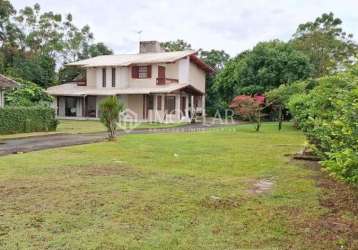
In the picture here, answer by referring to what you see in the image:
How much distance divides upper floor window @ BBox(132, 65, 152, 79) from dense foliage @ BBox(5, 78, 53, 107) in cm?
948

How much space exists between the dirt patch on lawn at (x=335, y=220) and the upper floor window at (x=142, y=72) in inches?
1159

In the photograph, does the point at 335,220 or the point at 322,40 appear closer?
the point at 335,220

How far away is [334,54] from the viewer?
43750 mm

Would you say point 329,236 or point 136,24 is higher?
point 136,24

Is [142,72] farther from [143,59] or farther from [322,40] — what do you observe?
[322,40]

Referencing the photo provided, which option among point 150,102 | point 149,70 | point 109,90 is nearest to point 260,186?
point 150,102

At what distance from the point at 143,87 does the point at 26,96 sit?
438 inches

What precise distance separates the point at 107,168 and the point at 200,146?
5688mm

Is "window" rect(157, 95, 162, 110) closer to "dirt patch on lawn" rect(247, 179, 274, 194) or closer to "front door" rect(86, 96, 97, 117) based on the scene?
"front door" rect(86, 96, 97, 117)

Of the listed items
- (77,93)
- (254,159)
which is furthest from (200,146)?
(77,93)

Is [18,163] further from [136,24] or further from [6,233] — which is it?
[136,24]

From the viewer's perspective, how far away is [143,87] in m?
36.2

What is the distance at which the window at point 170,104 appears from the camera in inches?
1399

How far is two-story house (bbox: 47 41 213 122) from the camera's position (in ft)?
115
